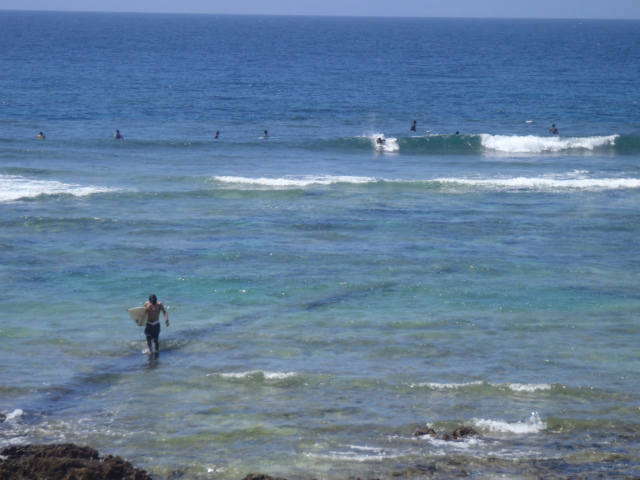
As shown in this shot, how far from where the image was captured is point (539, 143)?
1603 inches

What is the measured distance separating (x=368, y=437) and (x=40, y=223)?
16.7m

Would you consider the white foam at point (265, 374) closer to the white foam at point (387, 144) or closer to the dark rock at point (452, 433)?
the dark rock at point (452, 433)

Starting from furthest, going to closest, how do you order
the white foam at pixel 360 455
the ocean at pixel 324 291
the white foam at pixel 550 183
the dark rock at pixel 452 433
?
the white foam at pixel 550 183, the ocean at pixel 324 291, the dark rock at pixel 452 433, the white foam at pixel 360 455

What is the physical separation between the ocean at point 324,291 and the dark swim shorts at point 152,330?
1.59 feet

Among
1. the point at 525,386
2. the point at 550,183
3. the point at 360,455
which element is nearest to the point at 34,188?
the point at 550,183

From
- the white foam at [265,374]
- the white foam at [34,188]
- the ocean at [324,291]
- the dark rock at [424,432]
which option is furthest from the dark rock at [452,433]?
the white foam at [34,188]

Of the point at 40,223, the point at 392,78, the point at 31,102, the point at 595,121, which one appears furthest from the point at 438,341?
→ the point at 392,78

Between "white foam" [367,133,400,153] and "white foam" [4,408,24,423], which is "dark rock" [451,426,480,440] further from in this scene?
"white foam" [367,133,400,153]

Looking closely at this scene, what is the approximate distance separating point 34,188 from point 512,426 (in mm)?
22928

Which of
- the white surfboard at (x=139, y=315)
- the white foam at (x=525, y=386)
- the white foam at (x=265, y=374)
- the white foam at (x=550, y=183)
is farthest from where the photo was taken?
the white foam at (x=550, y=183)

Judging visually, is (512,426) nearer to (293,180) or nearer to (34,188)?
(293,180)

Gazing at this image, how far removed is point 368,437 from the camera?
461 inches

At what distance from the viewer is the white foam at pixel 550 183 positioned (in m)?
31.2

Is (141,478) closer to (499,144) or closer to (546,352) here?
(546,352)
